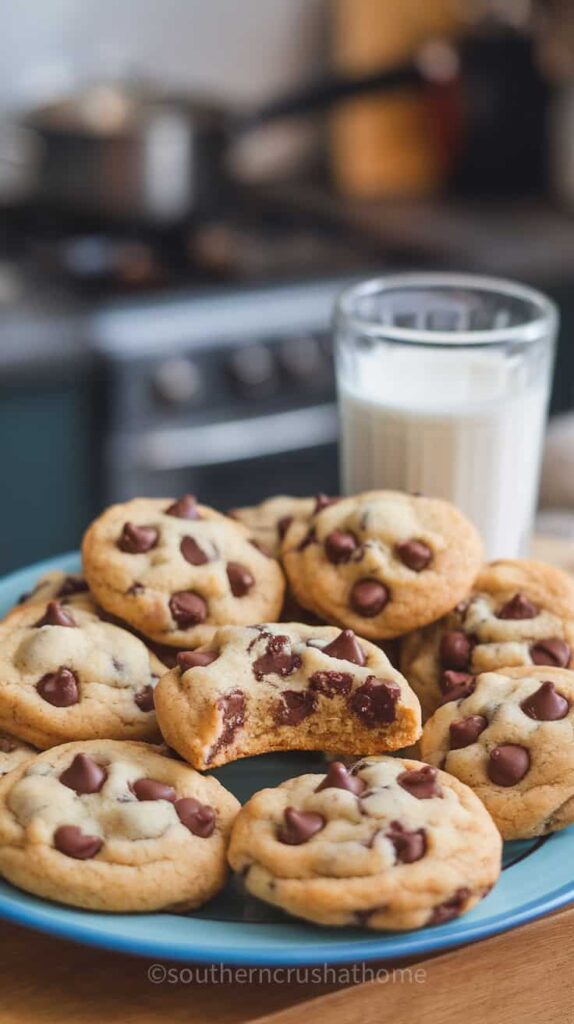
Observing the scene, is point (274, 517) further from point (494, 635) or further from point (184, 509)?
point (494, 635)

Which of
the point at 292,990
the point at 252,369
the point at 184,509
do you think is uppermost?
the point at 184,509

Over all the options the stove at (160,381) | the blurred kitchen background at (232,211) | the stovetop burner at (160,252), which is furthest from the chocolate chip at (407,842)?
the stovetop burner at (160,252)

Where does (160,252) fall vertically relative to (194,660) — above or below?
below

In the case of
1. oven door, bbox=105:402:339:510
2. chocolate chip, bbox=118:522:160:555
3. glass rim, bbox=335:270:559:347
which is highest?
glass rim, bbox=335:270:559:347

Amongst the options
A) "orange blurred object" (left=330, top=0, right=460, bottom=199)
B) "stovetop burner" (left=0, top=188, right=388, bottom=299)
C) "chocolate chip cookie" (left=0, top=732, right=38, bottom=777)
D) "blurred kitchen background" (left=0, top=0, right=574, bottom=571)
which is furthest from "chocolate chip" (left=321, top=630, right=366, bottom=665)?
"orange blurred object" (left=330, top=0, right=460, bottom=199)

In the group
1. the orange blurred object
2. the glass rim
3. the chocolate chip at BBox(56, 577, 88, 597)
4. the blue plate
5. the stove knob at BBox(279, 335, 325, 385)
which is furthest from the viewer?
the orange blurred object

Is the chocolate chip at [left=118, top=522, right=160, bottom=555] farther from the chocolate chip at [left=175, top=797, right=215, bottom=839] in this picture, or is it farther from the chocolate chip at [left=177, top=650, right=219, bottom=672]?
the chocolate chip at [left=175, top=797, right=215, bottom=839]

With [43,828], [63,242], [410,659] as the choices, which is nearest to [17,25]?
[63,242]

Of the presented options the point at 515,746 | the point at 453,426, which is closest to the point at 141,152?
the point at 453,426
